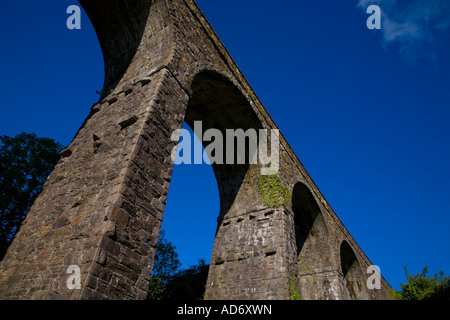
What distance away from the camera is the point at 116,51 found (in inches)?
309

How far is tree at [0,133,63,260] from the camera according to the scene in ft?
45.5

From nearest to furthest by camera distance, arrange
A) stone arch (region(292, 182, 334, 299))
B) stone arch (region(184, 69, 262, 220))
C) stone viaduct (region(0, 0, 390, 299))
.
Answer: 1. stone viaduct (region(0, 0, 390, 299))
2. stone arch (region(184, 69, 262, 220))
3. stone arch (region(292, 182, 334, 299))

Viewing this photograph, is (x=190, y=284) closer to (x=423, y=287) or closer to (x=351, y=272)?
(x=351, y=272)

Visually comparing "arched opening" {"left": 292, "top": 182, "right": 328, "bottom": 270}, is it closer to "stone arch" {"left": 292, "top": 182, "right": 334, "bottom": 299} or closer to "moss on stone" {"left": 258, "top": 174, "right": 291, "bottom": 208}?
"stone arch" {"left": 292, "top": 182, "right": 334, "bottom": 299}

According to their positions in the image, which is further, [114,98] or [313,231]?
[313,231]

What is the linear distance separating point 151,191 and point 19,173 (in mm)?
13446

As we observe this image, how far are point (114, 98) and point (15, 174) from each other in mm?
11286

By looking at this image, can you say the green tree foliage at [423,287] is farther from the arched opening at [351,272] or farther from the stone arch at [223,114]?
the stone arch at [223,114]

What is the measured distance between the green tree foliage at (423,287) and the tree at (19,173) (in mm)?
26332

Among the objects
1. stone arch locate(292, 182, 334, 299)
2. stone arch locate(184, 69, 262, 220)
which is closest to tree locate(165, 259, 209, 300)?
stone arch locate(292, 182, 334, 299)

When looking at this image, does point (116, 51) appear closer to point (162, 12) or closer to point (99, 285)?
point (162, 12)

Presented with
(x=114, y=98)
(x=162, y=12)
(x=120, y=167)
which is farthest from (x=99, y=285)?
(x=162, y=12)

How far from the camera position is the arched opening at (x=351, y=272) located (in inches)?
627

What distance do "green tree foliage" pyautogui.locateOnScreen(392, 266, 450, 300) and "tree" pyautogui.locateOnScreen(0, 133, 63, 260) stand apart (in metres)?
26.3
